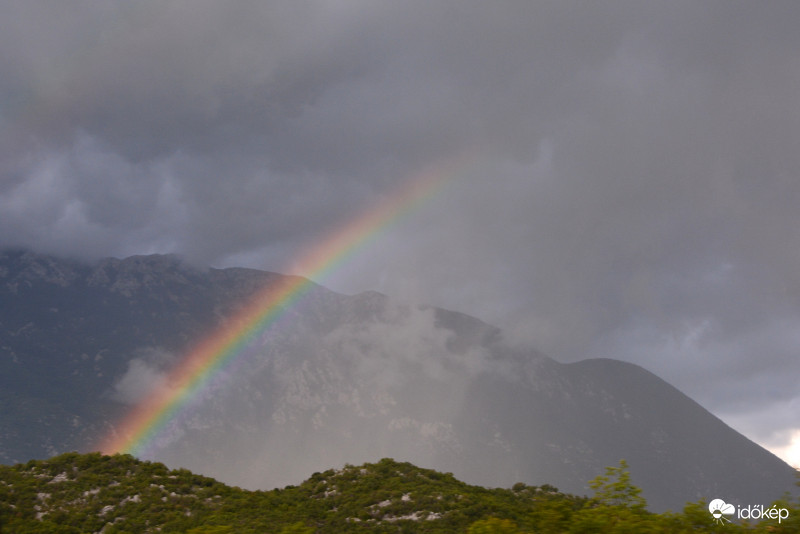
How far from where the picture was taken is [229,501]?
52.8m

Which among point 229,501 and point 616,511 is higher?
point 229,501

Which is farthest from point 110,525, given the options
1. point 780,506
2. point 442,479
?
point 780,506

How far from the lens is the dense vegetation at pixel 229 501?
46000mm

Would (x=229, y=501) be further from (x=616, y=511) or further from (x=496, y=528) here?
(x=616, y=511)

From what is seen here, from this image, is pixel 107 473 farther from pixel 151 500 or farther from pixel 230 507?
pixel 230 507

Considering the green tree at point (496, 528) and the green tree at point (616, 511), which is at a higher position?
the green tree at point (616, 511)

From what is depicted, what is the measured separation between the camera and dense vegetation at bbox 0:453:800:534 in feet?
151

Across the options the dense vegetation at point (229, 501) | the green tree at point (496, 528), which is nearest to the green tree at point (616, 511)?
the green tree at point (496, 528)

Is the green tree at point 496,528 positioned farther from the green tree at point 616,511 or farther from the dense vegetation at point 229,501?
the dense vegetation at point 229,501

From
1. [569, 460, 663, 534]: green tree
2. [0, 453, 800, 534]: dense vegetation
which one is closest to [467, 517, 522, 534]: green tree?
[569, 460, 663, 534]: green tree

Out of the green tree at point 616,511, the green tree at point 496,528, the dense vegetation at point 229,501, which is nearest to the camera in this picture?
the green tree at point 616,511

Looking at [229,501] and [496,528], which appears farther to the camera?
[229,501]

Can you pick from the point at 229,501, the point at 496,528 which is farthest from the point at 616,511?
the point at 229,501

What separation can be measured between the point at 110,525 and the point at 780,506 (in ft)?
152
